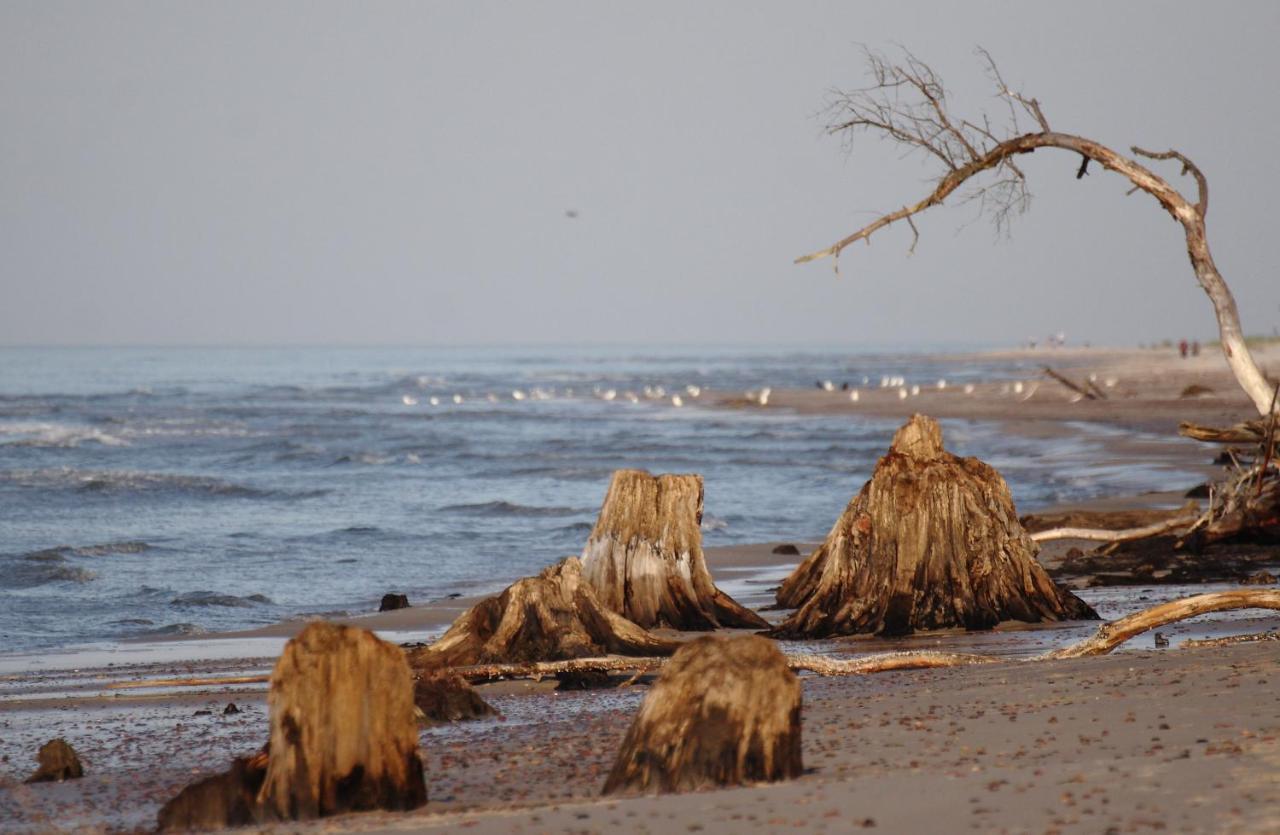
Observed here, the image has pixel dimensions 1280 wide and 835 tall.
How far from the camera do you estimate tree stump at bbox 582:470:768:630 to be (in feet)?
34.5

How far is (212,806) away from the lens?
17.0 ft

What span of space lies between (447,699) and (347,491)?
20.0m

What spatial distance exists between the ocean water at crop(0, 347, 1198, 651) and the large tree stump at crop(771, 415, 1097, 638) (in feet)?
17.0

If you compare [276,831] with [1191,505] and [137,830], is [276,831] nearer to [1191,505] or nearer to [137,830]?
[137,830]

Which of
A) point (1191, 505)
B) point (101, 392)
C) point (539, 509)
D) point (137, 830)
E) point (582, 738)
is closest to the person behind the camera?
point (137, 830)

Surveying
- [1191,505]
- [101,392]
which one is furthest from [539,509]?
[101,392]

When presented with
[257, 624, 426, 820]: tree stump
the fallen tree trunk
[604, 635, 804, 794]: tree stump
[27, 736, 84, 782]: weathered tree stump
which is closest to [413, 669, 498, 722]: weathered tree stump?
[27, 736, 84, 782]: weathered tree stump

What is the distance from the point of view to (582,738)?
256 inches

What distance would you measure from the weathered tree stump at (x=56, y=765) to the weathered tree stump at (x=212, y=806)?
120 cm

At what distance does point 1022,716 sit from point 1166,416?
→ 120ft

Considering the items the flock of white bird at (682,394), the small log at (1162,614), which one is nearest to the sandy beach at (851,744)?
the small log at (1162,614)

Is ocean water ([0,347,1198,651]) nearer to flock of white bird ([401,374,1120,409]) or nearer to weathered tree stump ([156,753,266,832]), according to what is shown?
weathered tree stump ([156,753,266,832])

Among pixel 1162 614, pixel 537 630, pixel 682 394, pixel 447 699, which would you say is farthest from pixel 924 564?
pixel 682 394

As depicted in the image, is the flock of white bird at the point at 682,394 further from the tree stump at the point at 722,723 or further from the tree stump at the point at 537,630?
the tree stump at the point at 722,723
